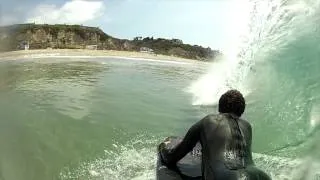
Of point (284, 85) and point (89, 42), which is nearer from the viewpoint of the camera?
point (284, 85)

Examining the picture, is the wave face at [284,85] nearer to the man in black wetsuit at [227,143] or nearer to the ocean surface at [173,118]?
the ocean surface at [173,118]

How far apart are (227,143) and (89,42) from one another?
7700cm

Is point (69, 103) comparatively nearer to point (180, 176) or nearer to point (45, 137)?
point (45, 137)

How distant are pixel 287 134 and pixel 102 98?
34.9 feet

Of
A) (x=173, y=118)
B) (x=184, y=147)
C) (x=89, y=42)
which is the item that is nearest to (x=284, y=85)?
(x=173, y=118)

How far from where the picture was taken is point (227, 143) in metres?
5.93

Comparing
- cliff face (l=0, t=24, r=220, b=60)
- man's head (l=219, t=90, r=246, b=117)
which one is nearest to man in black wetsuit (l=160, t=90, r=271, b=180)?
man's head (l=219, t=90, r=246, b=117)

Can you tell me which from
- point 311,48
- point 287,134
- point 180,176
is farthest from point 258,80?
point 180,176

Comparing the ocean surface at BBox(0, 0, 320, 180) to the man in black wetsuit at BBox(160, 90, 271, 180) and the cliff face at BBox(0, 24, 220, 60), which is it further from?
the cliff face at BBox(0, 24, 220, 60)

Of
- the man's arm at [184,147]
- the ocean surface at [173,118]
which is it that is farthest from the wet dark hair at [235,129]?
the ocean surface at [173,118]

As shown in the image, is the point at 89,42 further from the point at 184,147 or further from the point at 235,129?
the point at 235,129

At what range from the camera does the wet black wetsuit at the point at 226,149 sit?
572 centimetres

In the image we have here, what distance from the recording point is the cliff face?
7212 cm

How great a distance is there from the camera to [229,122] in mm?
6113
